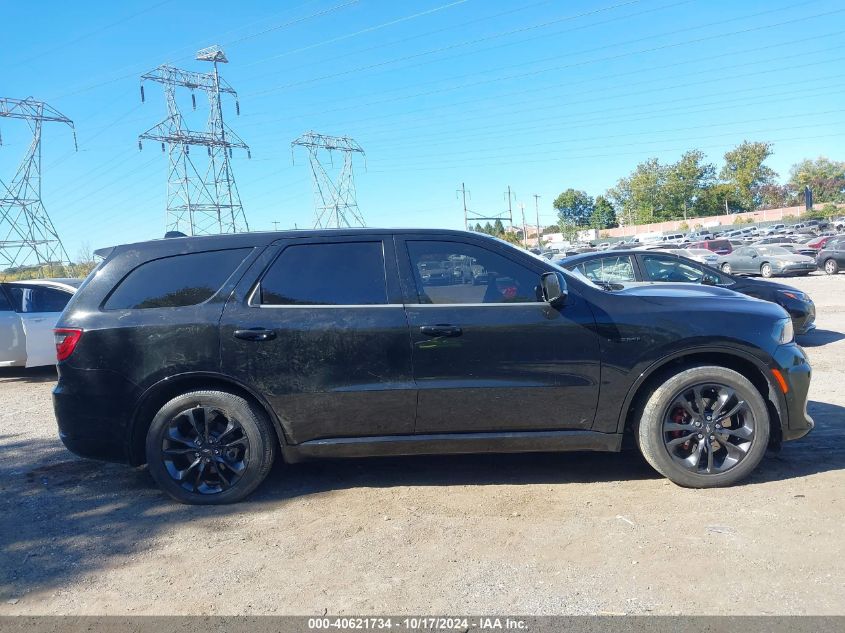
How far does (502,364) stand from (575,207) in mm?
120720

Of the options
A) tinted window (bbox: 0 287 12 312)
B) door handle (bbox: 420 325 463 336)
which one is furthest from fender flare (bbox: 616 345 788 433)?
tinted window (bbox: 0 287 12 312)

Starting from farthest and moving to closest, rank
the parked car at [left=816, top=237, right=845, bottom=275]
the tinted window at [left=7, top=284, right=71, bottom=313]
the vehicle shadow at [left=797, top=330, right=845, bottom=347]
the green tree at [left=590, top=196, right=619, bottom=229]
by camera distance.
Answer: the green tree at [left=590, top=196, right=619, bottom=229], the parked car at [left=816, top=237, right=845, bottom=275], the vehicle shadow at [left=797, top=330, right=845, bottom=347], the tinted window at [left=7, top=284, right=71, bottom=313]

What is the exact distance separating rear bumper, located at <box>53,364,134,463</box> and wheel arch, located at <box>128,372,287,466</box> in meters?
0.06

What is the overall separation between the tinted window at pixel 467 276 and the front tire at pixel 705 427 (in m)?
1.07

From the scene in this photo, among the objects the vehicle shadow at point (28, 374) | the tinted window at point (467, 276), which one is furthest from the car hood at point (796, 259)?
the vehicle shadow at point (28, 374)

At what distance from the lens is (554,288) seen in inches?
153

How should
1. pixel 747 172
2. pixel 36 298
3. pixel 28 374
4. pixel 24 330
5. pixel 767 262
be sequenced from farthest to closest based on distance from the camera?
pixel 747 172 < pixel 767 262 < pixel 28 374 < pixel 36 298 < pixel 24 330

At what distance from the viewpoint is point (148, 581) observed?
10.5 ft

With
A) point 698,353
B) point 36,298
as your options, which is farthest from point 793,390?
point 36,298

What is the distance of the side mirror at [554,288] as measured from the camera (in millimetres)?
3885

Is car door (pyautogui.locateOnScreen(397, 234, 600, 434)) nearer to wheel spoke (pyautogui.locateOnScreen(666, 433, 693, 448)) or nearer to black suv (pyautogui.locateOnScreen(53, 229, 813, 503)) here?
black suv (pyautogui.locateOnScreen(53, 229, 813, 503))

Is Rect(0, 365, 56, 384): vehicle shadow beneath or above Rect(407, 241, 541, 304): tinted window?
beneath

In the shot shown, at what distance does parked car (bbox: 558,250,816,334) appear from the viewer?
355 inches

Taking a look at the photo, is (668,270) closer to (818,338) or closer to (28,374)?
(818,338)
